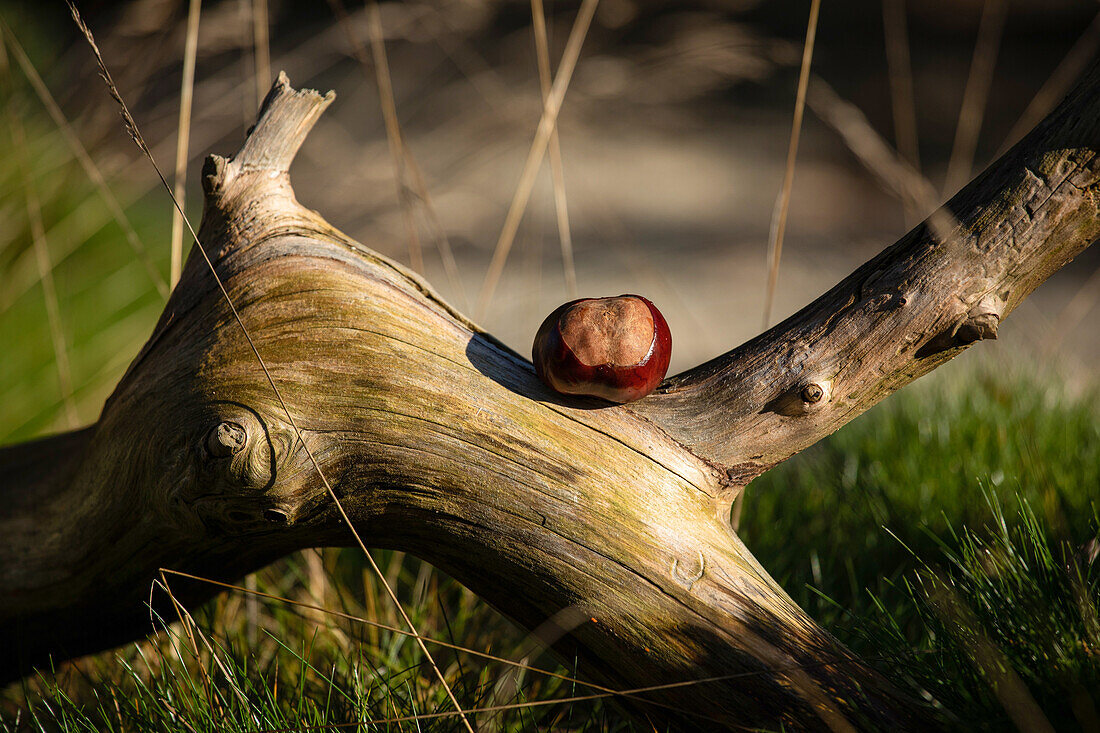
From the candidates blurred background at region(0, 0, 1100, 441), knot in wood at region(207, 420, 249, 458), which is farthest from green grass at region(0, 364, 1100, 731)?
blurred background at region(0, 0, 1100, 441)

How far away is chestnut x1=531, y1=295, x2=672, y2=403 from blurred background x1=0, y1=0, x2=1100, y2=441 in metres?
0.89

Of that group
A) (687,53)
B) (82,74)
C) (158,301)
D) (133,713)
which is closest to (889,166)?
(687,53)

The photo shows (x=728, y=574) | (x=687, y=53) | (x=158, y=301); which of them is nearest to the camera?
(x=728, y=574)

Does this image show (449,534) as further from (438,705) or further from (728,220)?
(728,220)

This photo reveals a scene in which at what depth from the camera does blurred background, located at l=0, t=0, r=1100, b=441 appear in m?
2.60

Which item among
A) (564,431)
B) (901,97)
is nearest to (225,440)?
(564,431)

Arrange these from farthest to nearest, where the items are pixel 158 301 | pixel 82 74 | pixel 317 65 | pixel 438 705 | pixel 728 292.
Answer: pixel 728 292 → pixel 317 65 → pixel 158 301 → pixel 82 74 → pixel 438 705

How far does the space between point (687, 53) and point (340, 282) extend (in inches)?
63.8

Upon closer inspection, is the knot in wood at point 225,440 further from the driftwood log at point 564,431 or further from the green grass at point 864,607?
the green grass at point 864,607

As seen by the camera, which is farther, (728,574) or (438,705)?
(438,705)

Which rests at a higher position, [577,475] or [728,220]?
[728,220]

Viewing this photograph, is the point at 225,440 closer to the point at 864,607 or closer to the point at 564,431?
the point at 564,431

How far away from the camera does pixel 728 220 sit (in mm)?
6082

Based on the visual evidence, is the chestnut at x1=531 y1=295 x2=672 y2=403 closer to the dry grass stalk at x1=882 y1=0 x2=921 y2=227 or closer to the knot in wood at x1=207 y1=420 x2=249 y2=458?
the knot in wood at x1=207 y1=420 x2=249 y2=458
